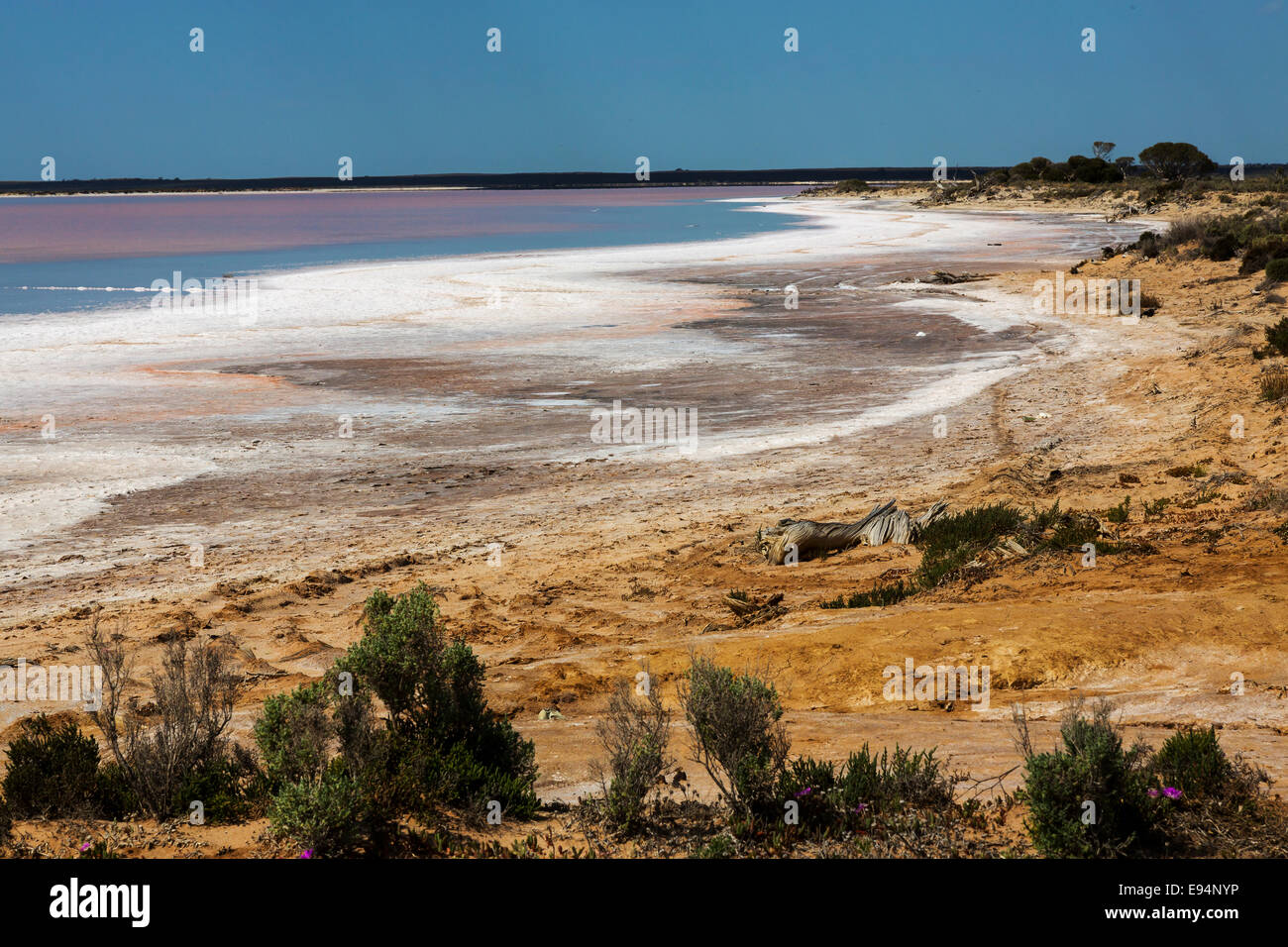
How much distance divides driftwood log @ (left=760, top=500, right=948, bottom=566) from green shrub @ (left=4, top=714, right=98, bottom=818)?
6317 mm

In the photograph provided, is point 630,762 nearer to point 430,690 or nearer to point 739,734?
point 739,734

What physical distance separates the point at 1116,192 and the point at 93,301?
6867 cm

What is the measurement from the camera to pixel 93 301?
29984 millimetres

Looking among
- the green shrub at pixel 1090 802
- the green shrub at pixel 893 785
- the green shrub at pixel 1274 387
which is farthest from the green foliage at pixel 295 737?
the green shrub at pixel 1274 387

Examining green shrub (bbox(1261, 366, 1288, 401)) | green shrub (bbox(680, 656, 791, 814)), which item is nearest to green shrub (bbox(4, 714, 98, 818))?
green shrub (bbox(680, 656, 791, 814))

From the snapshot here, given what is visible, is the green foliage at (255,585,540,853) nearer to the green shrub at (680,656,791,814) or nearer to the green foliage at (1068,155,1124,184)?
the green shrub at (680,656,791,814)

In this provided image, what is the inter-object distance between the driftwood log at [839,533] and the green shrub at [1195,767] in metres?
5.30

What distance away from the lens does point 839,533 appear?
1055cm

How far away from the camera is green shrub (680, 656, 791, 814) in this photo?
487 cm

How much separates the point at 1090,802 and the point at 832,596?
15.9ft

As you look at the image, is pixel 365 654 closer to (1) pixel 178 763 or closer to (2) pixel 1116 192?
(1) pixel 178 763

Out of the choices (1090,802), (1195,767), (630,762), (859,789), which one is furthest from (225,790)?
(1195,767)

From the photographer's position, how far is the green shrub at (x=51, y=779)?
510cm
